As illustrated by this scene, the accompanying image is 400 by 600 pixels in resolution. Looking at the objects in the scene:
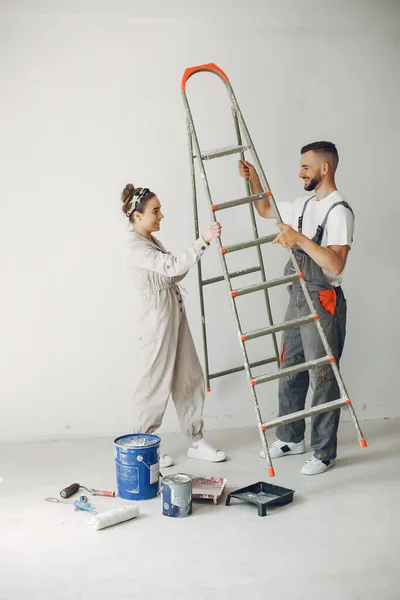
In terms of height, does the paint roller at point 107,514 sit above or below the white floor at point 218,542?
above

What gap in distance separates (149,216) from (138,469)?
146 cm

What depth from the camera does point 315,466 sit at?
3902mm

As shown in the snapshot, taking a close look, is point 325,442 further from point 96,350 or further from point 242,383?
point 96,350

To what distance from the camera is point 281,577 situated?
8.95ft

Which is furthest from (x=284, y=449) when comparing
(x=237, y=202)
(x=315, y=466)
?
(x=237, y=202)

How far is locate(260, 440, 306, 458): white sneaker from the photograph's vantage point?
4242 mm

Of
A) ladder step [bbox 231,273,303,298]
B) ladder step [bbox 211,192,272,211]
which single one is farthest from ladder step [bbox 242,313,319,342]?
ladder step [bbox 211,192,272,211]

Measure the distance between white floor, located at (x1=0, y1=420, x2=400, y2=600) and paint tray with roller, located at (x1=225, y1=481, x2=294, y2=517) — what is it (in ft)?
0.14

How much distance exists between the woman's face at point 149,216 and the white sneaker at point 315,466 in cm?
162

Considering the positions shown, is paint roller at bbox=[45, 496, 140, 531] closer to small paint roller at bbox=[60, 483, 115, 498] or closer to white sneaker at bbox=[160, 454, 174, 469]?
small paint roller at bbox=[60, 483, 115, 498]

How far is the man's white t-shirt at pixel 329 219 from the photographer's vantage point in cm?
381

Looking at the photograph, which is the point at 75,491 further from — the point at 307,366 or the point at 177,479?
the point at 307,366

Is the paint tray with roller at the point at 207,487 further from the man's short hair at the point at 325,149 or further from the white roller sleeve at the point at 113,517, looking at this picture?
the man's short hair at the point at 325,149

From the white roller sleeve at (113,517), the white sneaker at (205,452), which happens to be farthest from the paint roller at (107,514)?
the white sneaker at (205,452)
